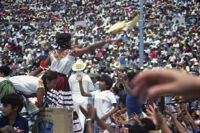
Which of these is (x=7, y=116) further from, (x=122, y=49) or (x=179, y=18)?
(x=179, y=18)

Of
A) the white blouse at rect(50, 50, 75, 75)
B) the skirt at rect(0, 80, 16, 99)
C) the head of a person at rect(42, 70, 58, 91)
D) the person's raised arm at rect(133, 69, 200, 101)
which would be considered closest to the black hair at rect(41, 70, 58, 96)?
the head of a person at rect(42, 70, 58, 91)

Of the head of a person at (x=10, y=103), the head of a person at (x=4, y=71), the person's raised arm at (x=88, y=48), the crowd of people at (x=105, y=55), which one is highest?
the person's raised arm at (x=88, y=48)

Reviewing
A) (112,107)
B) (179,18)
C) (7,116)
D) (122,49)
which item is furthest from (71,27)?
(7,116)

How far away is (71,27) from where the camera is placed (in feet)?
84.6

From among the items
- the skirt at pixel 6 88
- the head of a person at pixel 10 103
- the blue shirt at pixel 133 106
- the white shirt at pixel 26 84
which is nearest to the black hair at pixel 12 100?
the head of a person at pixel 10 103

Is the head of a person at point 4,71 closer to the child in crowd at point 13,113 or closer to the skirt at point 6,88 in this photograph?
the skirt at point 6,88

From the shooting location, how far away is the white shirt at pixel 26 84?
402 cm

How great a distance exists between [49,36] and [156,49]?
837 cm

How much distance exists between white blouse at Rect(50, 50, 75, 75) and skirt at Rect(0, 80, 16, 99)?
31.8 inches

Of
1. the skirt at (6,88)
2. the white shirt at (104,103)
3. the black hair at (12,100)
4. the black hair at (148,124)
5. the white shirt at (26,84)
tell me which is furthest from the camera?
the white shirt at (104,103)

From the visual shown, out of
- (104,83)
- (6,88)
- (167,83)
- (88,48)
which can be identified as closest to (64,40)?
(88,48)

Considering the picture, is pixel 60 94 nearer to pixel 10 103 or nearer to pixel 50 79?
pixel 50 79

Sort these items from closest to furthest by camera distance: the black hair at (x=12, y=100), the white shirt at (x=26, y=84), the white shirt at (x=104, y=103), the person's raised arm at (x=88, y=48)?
1. the black hair at (x=12, y=100)
2. the white shirt at (x=26, y=84)
3. the person's raised arm at (x=88, y=48)
4. the white shirt at (x=104, y=103)

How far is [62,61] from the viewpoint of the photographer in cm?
462
